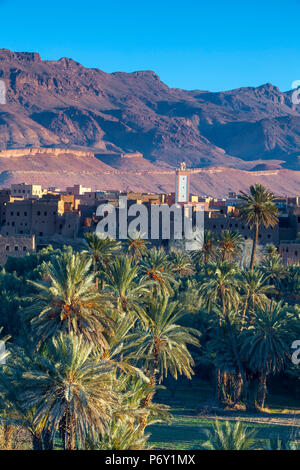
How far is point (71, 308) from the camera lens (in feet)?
65.9

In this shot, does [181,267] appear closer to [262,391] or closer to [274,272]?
[274,272]

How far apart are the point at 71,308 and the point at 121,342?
1.76 m

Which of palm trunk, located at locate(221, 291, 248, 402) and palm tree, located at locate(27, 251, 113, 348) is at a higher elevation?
palm tree, located at locate(27, 251, 113, 348)

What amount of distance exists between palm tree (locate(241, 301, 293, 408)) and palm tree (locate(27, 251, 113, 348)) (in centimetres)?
1118

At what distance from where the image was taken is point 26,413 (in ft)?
58.9

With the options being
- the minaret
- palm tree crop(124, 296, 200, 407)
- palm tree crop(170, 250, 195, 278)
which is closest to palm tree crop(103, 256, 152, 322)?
palm tree crop(124, 296, 200, 407)

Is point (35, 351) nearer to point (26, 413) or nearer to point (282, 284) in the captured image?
point (26, 413)

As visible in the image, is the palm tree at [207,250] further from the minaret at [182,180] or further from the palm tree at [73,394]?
the minaret at [182,180]

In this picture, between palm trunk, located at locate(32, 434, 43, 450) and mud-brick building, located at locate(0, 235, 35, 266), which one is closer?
palm trunk, located at locate(32, 434, 43, 450)

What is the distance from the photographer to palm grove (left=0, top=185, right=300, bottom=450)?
Answer: 1611cm

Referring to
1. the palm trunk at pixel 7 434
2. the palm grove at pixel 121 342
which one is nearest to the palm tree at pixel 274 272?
the palm grove at pixel 121 342

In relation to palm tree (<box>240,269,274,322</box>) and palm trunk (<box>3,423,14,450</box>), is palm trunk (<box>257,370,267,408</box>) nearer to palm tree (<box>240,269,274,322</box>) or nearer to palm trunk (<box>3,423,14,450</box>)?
palm tree (<box>240,269,274,322</box>)

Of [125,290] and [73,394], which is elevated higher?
[125,290]

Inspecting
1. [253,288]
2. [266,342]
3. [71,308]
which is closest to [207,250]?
[253,288]
